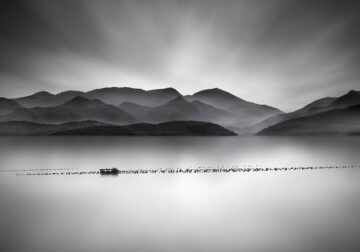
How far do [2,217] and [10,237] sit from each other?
2.64 m

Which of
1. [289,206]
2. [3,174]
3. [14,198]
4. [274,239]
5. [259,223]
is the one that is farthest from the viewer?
[3,174]

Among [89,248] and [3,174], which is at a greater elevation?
[3,174]

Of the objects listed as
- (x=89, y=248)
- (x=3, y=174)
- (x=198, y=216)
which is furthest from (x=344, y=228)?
(x=3, y=174)

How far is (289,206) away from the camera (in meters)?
12.9

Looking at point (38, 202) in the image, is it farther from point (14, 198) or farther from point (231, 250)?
point (231, 250)

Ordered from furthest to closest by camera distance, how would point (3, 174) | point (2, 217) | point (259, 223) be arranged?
point (3, 174)
point (2, 217)
point (259, 223)

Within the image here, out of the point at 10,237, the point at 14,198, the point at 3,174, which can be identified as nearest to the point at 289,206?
the point at 10,237

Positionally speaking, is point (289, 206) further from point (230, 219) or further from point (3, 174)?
point (3, 174)

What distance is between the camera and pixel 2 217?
36.7 ft

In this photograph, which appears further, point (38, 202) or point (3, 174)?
point (3, 174)

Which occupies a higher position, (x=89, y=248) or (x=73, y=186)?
(x=73, y=186)

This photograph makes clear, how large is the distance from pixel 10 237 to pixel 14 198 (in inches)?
255

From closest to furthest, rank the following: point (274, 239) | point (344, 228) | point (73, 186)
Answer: point (274, 239)
point (344, 228)
point (73, 186)

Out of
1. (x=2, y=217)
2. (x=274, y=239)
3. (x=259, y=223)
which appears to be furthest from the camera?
(x=2, y=217)
